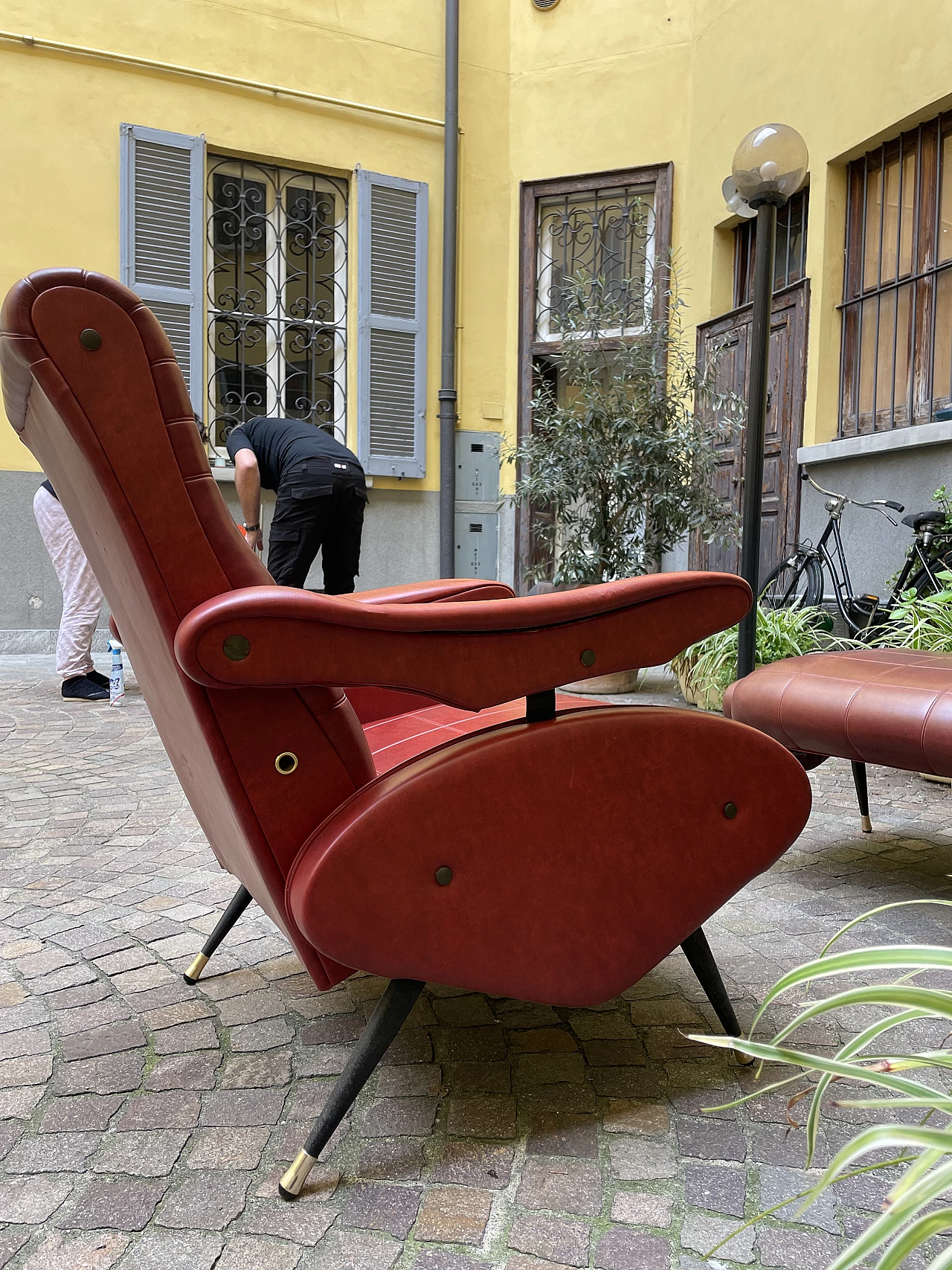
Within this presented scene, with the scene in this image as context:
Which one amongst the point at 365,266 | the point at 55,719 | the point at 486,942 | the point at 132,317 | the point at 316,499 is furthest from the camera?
the point at 365,266

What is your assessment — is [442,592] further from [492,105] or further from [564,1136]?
[492,105]

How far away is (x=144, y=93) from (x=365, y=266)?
1.79 m

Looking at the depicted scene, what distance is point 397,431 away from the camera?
726 centimetres

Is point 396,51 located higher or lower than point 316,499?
higher

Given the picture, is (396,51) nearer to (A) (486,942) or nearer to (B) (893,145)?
(B) (893,145)

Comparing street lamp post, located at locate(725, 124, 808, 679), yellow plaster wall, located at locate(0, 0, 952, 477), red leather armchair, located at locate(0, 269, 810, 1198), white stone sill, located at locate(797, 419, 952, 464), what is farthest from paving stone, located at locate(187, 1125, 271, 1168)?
yellow plaster wall, located at locate(0, 0, 952, 477)

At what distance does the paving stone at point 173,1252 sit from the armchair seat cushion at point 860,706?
1309mm

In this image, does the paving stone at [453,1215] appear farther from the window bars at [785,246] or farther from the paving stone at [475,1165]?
the window bars at [785,246]

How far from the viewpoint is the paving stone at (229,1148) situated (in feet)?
4.03

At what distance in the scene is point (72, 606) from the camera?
4.66m

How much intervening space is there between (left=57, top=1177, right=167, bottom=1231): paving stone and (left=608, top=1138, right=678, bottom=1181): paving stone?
563mm

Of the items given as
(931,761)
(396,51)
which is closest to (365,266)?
(396,51)

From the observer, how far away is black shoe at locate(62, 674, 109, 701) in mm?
4671

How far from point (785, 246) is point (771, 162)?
10.2 ft
